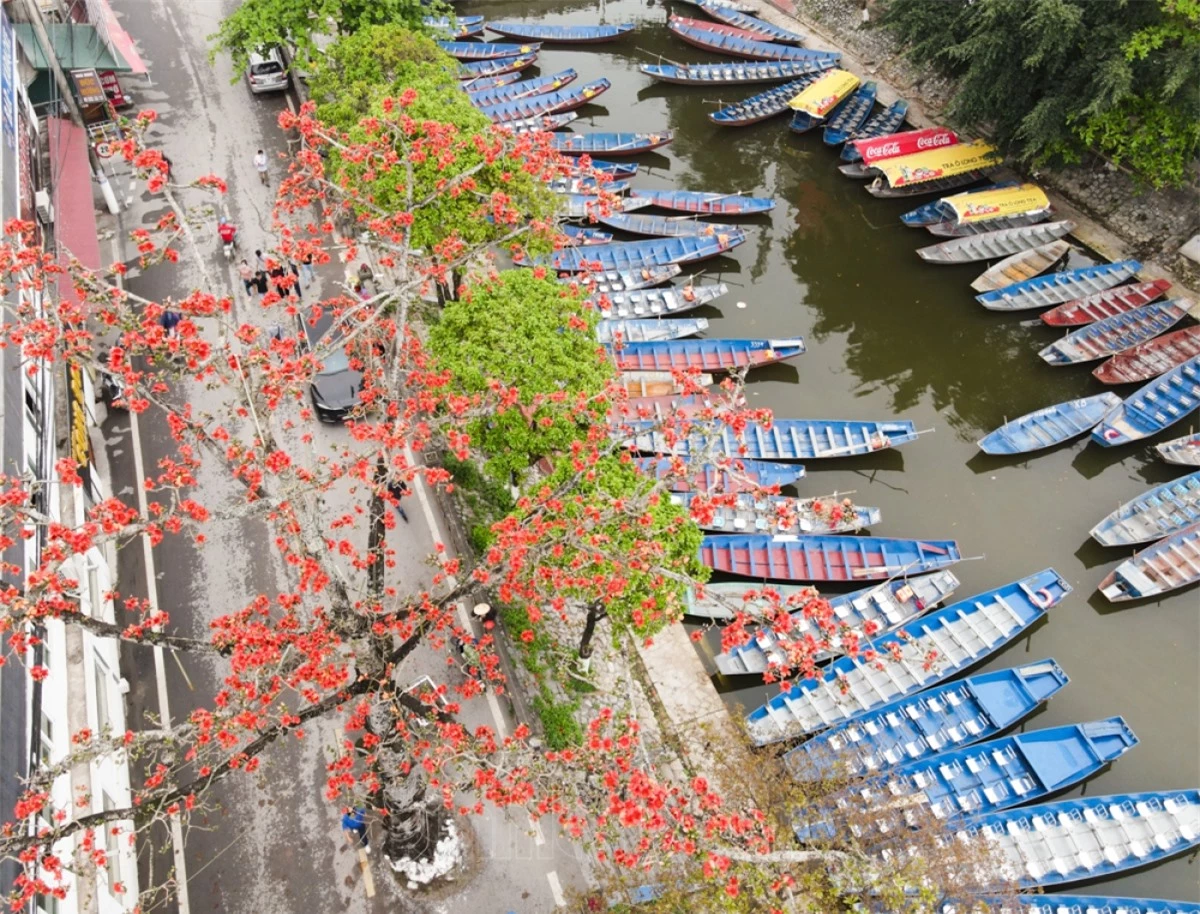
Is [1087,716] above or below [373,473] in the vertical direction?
below

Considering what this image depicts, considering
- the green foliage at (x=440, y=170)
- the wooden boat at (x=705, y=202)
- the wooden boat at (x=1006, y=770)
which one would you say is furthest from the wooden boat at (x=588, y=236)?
the wooden boat at (x=1006, y=770)

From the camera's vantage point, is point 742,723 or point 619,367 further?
Result: point 619,367

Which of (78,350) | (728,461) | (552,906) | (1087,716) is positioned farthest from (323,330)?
(1087,716)

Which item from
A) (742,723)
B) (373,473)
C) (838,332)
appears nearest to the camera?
(373,473)

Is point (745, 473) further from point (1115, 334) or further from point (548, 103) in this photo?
point (548, 103)

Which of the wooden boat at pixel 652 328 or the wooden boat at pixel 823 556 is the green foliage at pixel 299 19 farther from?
the wooden boat at pixel 823 556

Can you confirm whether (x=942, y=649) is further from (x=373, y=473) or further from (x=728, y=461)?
(x=373, y=473)

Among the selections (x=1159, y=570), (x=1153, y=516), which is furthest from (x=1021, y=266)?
(x=1159, y=570)

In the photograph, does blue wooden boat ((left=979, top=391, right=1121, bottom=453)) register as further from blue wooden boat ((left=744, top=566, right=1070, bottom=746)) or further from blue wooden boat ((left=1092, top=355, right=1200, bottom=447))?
blue wooden boat ((left=744, top=566, right=1070, bottom=746))
